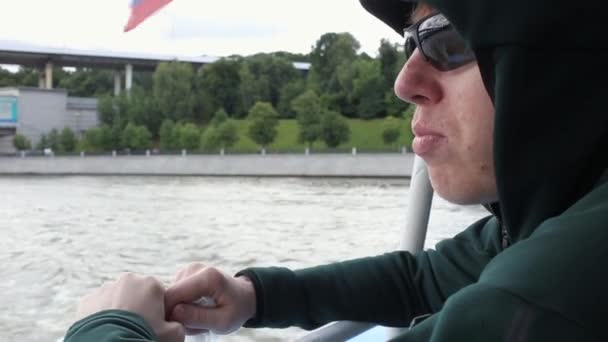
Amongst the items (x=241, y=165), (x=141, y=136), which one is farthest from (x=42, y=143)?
(x=241, y=165)

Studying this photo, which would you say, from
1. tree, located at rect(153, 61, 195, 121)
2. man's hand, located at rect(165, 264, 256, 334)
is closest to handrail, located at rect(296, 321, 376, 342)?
man's hand, located at rect(165, 264, 256, 334)

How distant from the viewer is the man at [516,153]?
26cm

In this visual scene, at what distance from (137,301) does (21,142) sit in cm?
257

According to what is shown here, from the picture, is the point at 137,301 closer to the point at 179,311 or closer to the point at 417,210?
the point at 179,311

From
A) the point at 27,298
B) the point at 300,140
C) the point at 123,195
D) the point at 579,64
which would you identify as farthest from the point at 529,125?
the point at 300,140

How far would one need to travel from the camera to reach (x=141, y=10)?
1.02m

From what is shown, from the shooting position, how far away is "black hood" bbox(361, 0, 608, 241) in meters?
0.32

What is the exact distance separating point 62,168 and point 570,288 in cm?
451

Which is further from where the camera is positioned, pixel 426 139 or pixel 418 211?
pixel 418 211

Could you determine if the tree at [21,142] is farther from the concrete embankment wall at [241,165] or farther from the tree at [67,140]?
the concrete embankment wall at [241,165]

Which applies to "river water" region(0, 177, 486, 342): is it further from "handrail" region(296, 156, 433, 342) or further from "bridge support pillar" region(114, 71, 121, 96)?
"bridge support pillar" region(114, 71, 121, 96)

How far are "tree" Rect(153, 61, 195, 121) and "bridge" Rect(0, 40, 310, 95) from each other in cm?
A: 12

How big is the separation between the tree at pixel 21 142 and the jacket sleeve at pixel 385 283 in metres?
2.28

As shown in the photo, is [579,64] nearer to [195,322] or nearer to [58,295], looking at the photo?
[195,322]
